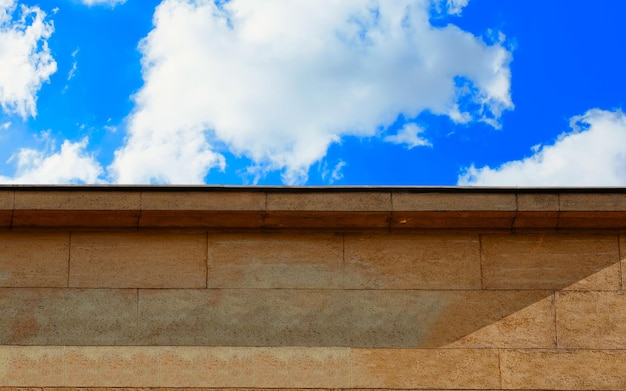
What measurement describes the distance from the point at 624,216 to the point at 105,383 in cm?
637

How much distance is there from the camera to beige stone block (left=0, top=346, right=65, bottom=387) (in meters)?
8.83

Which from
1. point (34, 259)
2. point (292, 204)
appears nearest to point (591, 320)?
point (292, 204)

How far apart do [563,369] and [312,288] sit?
121 inches

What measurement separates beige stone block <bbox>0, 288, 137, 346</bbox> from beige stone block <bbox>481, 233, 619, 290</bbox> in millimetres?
4327

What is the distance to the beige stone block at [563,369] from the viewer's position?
8.95m

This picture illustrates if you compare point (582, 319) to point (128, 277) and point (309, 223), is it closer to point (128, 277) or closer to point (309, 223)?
point (309, 223)

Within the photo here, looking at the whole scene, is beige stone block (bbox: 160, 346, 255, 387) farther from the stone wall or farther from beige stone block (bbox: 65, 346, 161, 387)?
beige stone block (bbox: 65, 346, 161, 387)

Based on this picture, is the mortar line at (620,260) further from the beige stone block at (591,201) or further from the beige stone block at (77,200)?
the beige stone block at (77,200)

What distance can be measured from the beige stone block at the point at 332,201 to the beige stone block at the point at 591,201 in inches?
82.2

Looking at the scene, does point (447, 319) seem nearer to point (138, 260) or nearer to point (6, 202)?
point (138, 260)

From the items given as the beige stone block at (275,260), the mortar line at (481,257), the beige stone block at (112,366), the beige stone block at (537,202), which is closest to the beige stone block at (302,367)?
the beige stone block at (275,260)

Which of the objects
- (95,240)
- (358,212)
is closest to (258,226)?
(358,212)

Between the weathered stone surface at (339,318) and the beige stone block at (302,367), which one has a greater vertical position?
the weathered stone surface at (339,318)

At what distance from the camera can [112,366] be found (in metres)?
8.88
